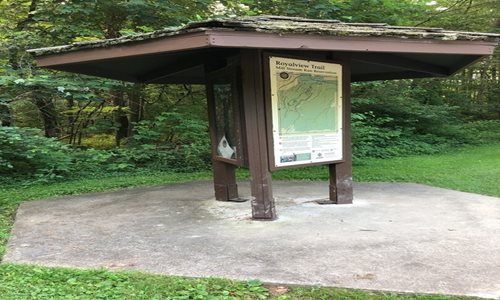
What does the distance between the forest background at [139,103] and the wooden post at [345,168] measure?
16.5 feet

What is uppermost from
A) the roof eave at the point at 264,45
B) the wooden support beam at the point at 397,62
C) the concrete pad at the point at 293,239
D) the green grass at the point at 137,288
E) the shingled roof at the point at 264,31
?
the shingled roof at the point at 264,31

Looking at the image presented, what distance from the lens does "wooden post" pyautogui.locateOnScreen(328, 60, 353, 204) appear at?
6.54 meters

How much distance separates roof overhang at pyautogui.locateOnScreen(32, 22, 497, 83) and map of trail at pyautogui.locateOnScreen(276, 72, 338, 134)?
417 mm

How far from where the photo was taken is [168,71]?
7.45 metres

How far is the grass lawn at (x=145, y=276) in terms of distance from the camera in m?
3.40

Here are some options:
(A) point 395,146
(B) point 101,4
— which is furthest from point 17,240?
(A) point 395,146

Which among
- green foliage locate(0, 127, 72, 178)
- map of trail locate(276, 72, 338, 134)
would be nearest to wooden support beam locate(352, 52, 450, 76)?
map of trail locate(276, 72, 338, 134)

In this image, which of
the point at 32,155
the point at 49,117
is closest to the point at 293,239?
the point at 32,155

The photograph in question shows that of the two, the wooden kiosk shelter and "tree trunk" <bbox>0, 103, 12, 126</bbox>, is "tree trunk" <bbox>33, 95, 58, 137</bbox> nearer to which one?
"tree trunk" <bbox>0, 103, 12, 126</bbox>

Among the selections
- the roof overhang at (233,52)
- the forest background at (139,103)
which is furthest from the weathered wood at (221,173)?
the forest background at (139,103)

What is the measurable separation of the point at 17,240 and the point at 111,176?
5.49 metres

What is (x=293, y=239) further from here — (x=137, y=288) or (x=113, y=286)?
(x=113, y=286)

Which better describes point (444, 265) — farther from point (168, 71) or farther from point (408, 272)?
point (168, 71)

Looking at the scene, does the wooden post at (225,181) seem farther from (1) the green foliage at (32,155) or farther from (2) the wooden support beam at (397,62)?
(1) the green foliage at (32,155)
